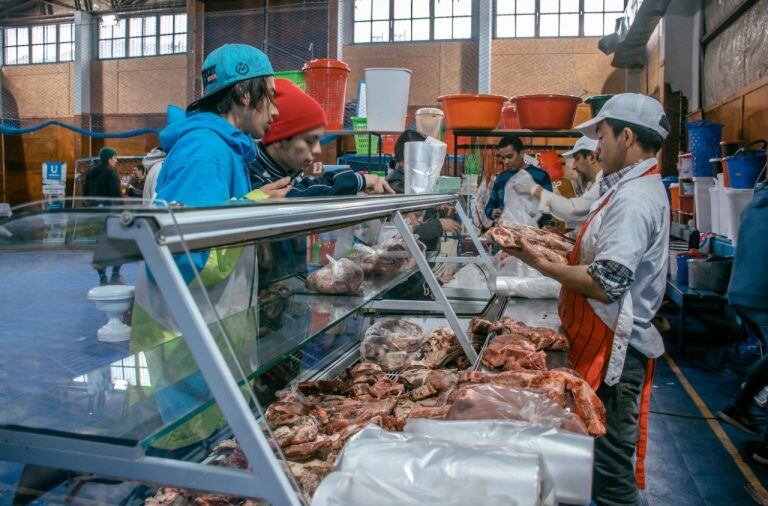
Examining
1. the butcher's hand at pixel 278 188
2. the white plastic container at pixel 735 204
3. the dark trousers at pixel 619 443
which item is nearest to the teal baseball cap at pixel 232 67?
the butcher's hand at pixel 278 188

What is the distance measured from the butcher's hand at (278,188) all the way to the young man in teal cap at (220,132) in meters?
0.03

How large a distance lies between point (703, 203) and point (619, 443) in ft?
18.7

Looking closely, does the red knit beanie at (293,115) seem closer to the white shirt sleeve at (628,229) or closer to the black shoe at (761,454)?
the white shirt sleeve at (628,229)

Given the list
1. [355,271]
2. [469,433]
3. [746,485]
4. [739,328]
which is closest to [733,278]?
[746,485]

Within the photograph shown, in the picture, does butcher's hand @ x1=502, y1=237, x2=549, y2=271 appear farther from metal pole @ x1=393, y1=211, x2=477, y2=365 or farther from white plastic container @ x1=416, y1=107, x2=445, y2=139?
white plastic container @ x1=416, y1=107, x2=445, y2=139

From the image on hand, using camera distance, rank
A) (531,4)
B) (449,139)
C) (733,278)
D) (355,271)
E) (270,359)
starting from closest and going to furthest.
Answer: (270,359), (355,271), (733,278), (449,139), (531,4)

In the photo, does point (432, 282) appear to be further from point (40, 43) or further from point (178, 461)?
point (40, 43)

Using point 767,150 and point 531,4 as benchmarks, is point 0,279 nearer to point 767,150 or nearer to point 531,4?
point 767,150

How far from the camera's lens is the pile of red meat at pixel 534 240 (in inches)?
110

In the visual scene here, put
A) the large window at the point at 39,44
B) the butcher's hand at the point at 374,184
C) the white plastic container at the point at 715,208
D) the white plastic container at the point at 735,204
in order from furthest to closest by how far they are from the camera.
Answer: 1. the large window at the point at 39,44
2. the white plastic container at the point at 715,208
3. the white plastic container at the point at 735,204
4. the butcher's hand at the point at 374,184

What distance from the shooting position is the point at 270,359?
1.60 metres

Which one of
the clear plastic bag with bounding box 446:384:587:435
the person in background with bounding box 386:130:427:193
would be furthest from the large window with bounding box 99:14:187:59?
the clear plastic bag with bounding box 446:384:587:435

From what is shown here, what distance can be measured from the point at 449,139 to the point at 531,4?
5.47 meters

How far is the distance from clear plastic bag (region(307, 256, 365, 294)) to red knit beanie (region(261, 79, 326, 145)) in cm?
62
